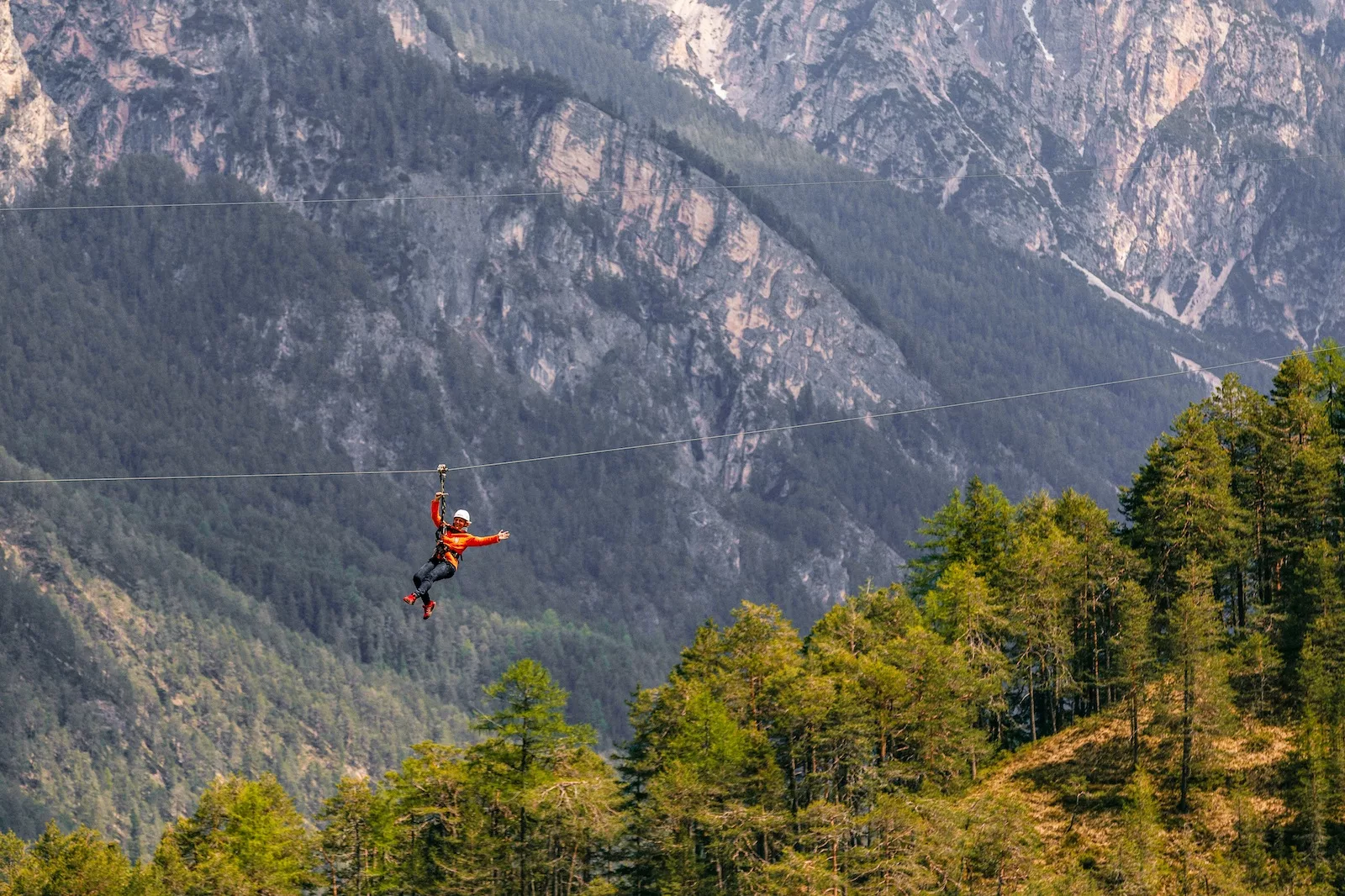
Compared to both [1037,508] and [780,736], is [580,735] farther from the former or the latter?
[1037,508]

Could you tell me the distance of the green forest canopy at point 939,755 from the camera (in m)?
111

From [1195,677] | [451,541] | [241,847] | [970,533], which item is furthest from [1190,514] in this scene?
Answer: [451,541]

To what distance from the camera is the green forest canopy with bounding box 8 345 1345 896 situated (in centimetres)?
11062

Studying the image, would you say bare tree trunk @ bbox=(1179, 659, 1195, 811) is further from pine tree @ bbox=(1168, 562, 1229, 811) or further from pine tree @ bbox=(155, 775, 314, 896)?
pine tree @ bbox=(155, 775, 314, 896)

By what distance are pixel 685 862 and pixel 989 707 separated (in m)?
19.9

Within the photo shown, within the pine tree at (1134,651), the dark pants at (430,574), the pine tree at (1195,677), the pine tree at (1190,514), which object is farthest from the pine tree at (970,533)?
the dark pants at (430,574)

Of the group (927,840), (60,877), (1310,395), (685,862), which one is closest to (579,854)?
(685,862)

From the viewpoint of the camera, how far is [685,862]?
370 ft

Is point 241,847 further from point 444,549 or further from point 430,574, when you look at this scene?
point 444,549

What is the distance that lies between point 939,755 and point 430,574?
1537 inches

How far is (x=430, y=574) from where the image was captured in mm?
86250

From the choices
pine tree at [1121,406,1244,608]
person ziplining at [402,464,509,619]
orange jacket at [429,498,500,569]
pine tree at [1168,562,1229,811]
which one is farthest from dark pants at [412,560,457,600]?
pine tree at [1121,406,1244,608]

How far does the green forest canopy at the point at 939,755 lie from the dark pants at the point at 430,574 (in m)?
26.5

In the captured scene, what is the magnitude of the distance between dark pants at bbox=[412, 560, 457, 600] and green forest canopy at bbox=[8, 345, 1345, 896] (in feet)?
87.0
